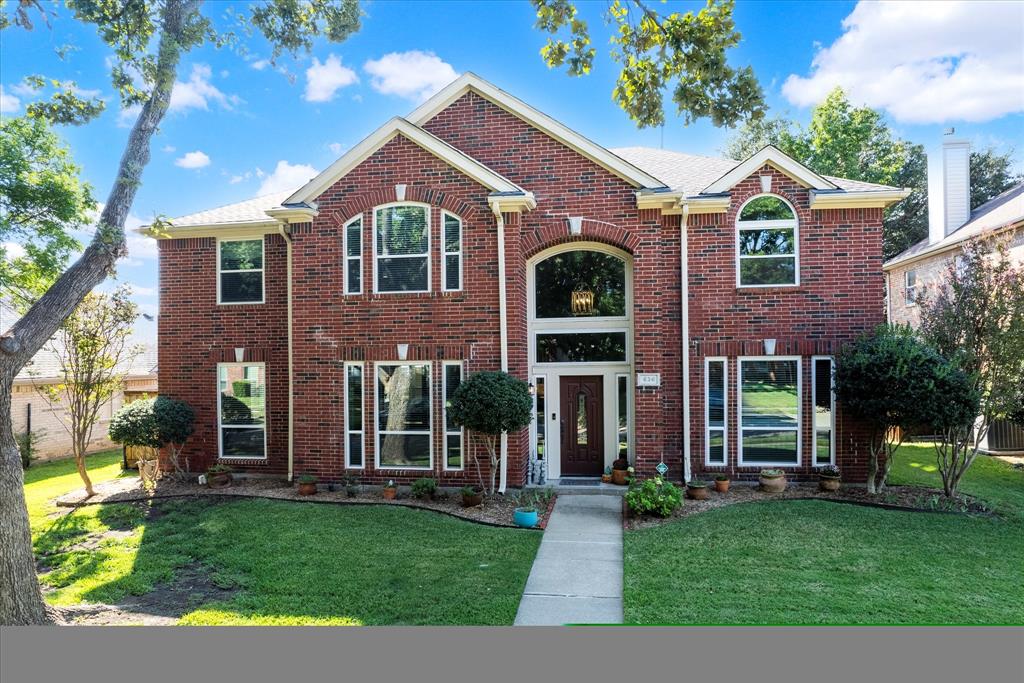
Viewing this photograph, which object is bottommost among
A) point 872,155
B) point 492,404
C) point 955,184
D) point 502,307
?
point 492,404

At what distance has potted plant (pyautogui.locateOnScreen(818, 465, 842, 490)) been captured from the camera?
880 centimetres

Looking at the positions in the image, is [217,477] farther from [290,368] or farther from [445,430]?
[445,430]

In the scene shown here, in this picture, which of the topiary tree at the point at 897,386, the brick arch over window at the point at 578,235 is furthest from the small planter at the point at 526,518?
the topiary tree at the point at 897,386

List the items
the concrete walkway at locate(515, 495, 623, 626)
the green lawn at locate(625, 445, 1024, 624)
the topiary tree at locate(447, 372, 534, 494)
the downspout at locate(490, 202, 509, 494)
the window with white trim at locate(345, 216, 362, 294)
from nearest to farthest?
1. the green lawn at locate(625, 445, 1024, 624)
2. the concrete walkway at locate(515, 495, 623, 626)
3. the topiary tree at locate(447, 372, 534, 494)
4. the downspout at locate(490, 202, 509, 494)
5. the window with white trim at locate(345, 216, 362, 294)

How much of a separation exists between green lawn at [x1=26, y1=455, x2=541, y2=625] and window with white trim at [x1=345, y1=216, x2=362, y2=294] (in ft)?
12.3

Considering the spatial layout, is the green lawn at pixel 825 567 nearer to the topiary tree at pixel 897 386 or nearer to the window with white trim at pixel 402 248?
the topiary tree at pixel 897 386

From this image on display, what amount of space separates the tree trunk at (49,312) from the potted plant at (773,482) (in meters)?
9.20

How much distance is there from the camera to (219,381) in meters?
10.6

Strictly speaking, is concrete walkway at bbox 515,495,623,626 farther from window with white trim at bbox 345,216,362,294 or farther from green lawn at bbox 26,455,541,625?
window with white trim at bbox 345,216,362,294

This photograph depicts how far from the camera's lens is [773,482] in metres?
8.78

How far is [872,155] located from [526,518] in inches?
921

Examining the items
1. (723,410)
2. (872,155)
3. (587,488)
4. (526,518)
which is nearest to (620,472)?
(587,488)

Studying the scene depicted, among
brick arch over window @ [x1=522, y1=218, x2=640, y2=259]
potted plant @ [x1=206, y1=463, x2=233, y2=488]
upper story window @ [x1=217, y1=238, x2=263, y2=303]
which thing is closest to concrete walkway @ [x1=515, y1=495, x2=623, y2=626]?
brick arch over window @ [x1=522, y1=218, x2=640, y2=259]

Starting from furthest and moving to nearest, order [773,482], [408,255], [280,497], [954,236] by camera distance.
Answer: [954,236] → [408,255] → [280,497] → [773,482]
